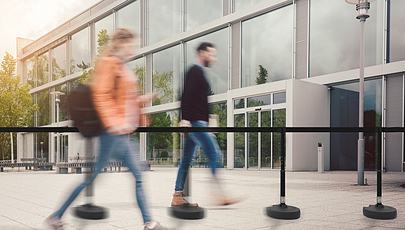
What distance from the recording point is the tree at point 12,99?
27.4 m

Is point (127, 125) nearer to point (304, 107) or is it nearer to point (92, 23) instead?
point (304, 107)

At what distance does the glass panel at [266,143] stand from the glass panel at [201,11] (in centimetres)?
823

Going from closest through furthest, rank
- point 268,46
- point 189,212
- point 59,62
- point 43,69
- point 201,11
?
point 189,212 < point 268,46 < point 201,11 < point 59,62 < point 43,69

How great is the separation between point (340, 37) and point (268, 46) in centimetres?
381

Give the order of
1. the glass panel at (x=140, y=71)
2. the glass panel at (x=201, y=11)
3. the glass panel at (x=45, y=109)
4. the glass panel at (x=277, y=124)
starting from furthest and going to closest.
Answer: the glass panel at (x=45, y=109)
the glass panel at (x=140, y=71)
the glass panel at (x=201, y=11)
the glass panel at (x=277, y=124)

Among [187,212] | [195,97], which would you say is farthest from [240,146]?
[187,212]

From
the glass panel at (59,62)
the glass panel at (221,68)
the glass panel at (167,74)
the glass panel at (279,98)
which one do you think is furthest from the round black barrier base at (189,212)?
the glass panel at (59,62)

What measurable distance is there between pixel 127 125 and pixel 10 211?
2773mm

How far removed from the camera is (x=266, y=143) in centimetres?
1661

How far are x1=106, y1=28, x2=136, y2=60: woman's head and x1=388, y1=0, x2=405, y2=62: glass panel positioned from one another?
45.3 ft

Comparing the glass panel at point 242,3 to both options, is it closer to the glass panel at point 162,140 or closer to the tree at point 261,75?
the tree at point 261,75

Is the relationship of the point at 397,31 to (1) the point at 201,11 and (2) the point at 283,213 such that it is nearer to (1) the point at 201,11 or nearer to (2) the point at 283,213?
(1) the point at 201,11

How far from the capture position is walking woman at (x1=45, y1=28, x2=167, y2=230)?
323 cm

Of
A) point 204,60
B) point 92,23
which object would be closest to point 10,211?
point 204,60
